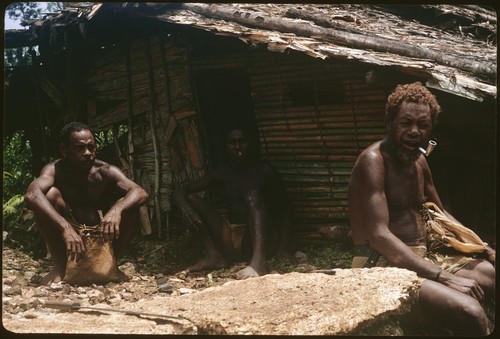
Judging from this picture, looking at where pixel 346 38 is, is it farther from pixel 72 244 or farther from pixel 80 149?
pixel 72 244

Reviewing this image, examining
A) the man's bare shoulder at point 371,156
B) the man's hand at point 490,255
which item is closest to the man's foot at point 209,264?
the man's bare shoulder at point 371,156

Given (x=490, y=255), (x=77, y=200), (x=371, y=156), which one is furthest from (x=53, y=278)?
(x=490, y=255)

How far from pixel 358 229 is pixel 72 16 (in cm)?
422

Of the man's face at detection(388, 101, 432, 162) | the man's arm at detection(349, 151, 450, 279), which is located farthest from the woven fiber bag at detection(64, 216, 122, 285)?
the man's face at detection(388, 101, 432, 162)

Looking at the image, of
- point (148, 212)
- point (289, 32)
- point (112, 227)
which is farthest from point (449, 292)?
point (148, 212)

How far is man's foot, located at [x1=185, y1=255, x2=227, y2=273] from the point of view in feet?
20.2

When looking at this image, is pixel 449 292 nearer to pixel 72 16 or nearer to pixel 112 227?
pixel 112 227

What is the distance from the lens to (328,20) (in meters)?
6.78

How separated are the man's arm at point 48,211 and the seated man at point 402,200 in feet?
7.33

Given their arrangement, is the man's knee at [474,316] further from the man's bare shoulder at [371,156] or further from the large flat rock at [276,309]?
the man's bare shoulder at [371,156]

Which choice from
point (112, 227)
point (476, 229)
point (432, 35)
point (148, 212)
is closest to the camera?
point (112, 227)

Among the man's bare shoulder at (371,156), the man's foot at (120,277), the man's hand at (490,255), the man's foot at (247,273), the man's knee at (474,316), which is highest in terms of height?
the man's bare shoulder at (371,156)

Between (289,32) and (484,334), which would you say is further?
(289,32)

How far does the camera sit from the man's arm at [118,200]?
17.9 feet
